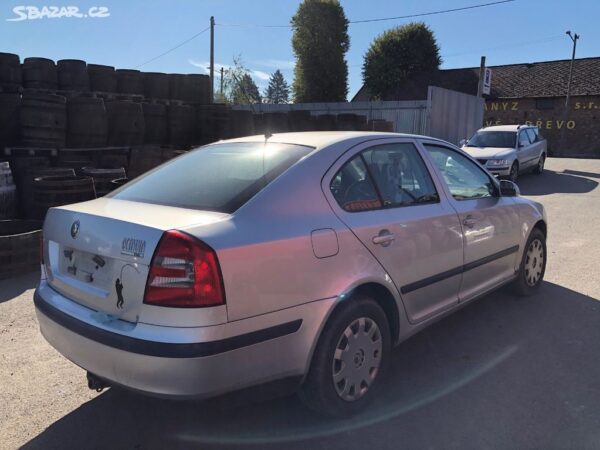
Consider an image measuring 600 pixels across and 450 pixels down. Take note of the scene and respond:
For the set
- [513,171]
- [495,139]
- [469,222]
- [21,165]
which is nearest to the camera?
[469,222]

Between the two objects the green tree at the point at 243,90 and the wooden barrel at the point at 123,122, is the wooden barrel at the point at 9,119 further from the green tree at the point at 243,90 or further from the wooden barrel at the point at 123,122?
the green tree at the point at 243,90

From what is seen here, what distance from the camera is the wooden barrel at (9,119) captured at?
26.4 feet

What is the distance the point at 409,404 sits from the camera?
2.95 metres

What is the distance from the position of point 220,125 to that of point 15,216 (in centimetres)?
496

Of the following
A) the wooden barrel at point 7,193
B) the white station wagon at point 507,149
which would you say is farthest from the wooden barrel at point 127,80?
the white station wagon at point 507,149

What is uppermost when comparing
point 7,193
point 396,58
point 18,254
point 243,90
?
point 396,58

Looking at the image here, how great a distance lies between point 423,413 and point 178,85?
1054 cm

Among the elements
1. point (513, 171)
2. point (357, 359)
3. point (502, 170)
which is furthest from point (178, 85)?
point (357, 359)

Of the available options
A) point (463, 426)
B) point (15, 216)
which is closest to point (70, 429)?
point (463, 426)

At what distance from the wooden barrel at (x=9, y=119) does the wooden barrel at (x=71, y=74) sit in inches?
73.9

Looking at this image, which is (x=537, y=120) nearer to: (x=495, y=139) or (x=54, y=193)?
(x=495, y=139)

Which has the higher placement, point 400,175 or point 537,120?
point 537,120

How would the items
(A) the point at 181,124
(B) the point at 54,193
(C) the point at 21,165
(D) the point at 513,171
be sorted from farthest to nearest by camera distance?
(D) the point at 513,171 → (A) the point at 181,124 → (C) the point at 21,165 → (B) the point at 54,193

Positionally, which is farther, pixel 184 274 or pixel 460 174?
pixel 460 174
